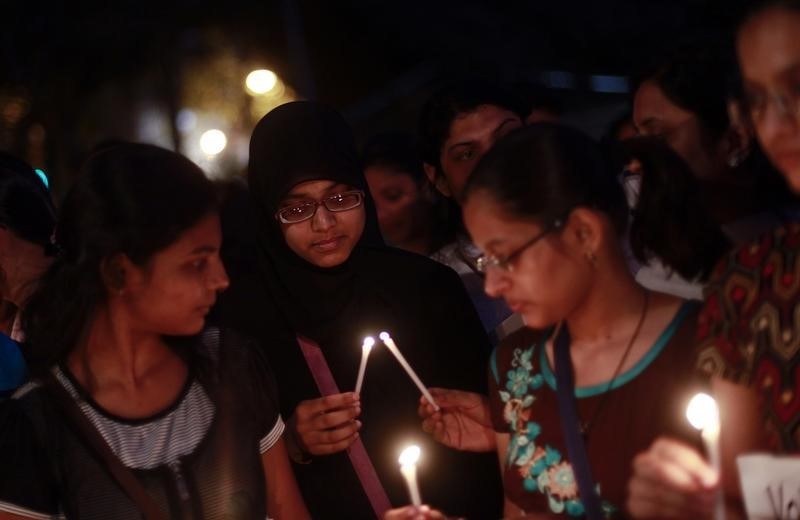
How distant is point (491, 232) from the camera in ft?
8.72

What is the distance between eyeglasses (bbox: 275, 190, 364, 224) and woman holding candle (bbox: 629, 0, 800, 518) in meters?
1.66

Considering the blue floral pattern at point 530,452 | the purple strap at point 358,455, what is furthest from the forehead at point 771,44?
the purple strap at point 358,455

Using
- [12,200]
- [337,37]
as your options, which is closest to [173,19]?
[337,37]

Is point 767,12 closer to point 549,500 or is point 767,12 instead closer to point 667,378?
point 667,378

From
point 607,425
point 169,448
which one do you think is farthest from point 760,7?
point 169,448

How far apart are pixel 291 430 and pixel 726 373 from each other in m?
1.67

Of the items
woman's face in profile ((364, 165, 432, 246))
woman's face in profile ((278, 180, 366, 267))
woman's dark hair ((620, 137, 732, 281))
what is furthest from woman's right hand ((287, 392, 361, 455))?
woman's face in profile ((364, 165, 432, 246))

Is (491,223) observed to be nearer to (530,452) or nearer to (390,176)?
(530,452)

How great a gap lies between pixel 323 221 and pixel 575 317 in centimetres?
119

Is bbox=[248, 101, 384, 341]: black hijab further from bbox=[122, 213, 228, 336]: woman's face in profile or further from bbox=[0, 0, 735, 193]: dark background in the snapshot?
bbox=[0, 0, 735, 193]: dark background

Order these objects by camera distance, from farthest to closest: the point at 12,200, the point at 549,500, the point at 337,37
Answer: the point at 337,37, the point at 12,200, the point at 549,500

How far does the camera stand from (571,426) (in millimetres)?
2576

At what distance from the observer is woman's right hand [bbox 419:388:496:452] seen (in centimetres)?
329

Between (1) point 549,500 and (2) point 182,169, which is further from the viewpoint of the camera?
(2) point 182,169
